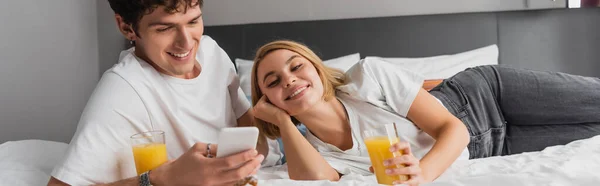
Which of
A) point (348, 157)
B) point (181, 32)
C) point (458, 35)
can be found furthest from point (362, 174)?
point (458, 35)

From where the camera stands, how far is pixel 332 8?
3963 millimetres

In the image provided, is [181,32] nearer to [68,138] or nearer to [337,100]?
[337,100]

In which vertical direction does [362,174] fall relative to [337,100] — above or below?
below

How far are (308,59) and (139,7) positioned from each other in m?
Result: 0.62

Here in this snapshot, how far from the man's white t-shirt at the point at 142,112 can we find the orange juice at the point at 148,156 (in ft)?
0.48

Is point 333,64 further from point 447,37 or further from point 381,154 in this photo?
point 381,154

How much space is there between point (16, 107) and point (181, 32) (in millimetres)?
1715

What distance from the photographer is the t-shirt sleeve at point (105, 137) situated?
69.2 inches

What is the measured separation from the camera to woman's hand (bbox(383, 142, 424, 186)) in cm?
171

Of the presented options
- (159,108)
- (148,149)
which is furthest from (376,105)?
(148,149)

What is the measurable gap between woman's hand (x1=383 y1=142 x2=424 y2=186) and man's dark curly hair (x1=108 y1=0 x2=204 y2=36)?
0.76 metres

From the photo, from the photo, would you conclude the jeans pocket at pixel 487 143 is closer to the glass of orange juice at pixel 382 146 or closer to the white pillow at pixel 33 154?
the glass of orange juice at pixel 382 146

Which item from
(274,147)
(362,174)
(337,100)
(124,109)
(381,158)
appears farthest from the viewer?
(274,147)

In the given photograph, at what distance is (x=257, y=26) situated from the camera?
395 centimetres
